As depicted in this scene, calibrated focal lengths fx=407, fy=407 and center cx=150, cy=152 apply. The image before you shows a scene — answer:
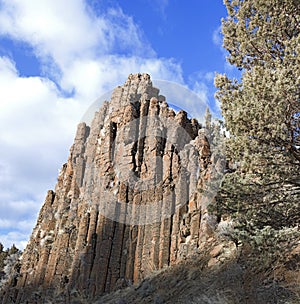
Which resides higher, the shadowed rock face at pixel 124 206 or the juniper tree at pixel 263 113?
the shadowed rock face at pixel 124 206

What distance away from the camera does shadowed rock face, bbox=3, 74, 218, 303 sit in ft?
132

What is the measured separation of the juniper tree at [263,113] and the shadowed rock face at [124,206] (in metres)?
20.7

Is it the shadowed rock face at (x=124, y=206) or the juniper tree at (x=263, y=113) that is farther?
the shadowed rock face at (x=124, y=206)

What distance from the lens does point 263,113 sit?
1141cm

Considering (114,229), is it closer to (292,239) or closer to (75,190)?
(75,190)

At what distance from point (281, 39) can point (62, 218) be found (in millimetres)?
45547

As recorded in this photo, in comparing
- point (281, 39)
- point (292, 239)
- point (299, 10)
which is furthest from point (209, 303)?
point (299, 10)

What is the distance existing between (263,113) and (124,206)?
1351 inches

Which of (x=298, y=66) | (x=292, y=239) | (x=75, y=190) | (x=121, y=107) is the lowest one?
(x=292, y=239)

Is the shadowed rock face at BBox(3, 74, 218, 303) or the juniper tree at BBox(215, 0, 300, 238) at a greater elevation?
the shadowed rock face at BBox(3, 74, 218, 303)

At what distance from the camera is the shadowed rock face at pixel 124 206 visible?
132 ft

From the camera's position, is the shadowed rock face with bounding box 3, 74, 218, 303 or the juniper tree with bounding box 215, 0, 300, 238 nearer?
the juniper tree with bounding box 215, 0, 300, 238

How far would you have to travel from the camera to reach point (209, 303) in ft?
47.6

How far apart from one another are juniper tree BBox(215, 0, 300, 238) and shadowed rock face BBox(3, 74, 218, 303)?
20.7 m
